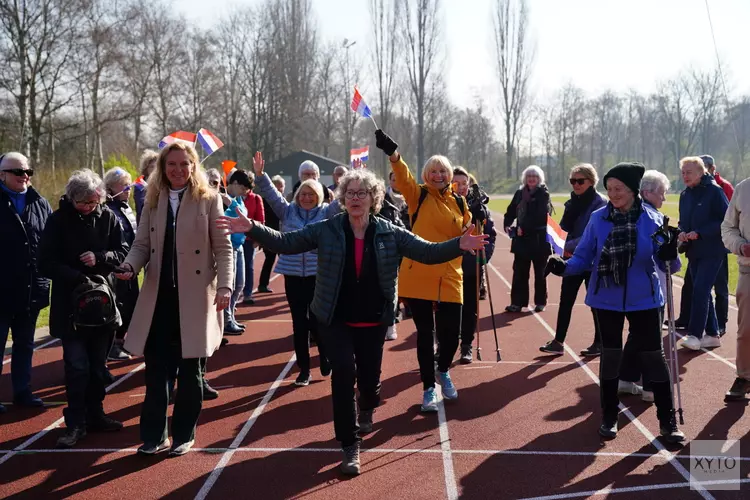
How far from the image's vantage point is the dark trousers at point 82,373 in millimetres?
4887

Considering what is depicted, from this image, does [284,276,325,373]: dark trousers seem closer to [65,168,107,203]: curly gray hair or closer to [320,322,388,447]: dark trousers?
[320,322,388,447]: dark trousers

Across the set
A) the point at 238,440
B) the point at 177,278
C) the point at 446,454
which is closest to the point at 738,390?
the point at 446,454

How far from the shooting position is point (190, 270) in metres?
4.44

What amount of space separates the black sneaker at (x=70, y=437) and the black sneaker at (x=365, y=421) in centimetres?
198

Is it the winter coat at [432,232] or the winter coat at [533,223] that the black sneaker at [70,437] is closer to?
the winter coat at [432,232]

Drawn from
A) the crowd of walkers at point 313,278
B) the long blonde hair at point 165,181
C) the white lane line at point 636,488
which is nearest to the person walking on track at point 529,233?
the crowd of walkers at point 313,278

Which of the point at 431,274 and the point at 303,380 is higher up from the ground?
the point at 431,274

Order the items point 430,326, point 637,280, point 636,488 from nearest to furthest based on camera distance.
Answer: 1. point 636,488
2. point 637,280
3. point 430,326

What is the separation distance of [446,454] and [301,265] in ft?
7.46

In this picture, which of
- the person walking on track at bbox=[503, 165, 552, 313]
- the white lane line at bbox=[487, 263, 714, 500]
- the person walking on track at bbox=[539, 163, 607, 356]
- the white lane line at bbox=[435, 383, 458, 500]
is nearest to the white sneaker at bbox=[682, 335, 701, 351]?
the person walking on track at bbox=[539, 163, 607, 356]

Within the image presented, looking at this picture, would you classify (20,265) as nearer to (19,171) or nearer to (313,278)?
(19,171)

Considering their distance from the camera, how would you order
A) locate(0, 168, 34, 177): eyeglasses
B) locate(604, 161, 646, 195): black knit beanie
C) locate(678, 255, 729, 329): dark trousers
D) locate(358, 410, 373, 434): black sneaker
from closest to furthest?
locate(604, 161, 646, 195): black knit beanie
locate(358, 410, 373, 434): black sneaker
locate(0, 168, 34, 177): eyeglasses
locate(678, 255, 729, 329): dark trousers

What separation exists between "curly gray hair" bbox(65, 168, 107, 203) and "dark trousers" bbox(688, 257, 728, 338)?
5.84 meters

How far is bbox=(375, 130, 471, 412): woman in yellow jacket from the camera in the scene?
5.45 metres
